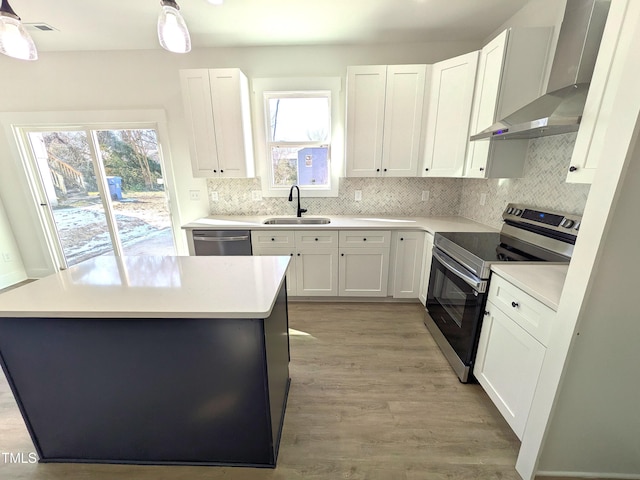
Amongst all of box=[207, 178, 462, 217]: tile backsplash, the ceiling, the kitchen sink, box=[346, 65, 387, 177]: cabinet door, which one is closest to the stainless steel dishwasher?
Result: the kitchen sink

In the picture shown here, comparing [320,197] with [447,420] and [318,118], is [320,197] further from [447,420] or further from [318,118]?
[447,420]

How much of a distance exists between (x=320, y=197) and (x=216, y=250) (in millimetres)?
1353

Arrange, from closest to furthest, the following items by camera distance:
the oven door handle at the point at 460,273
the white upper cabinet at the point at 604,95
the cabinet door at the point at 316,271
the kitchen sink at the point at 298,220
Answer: the white upper cabinet at the point at 604,95 < the oven door handle at the point at 460,273 < the cabinet door at the point at 316,271 < the kitchen sink at the point at 298,220

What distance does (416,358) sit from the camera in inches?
82.0

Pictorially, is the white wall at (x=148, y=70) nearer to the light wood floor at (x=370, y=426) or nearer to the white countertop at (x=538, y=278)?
the white countertop at (x=538, y=278)

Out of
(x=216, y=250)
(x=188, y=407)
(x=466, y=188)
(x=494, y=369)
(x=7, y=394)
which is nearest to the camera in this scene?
(x=188, y=407)

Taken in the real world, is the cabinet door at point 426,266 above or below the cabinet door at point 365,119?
below

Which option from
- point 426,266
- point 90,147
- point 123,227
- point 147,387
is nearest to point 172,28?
point 147,387

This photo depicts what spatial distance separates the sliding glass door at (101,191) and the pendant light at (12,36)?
1.95 m

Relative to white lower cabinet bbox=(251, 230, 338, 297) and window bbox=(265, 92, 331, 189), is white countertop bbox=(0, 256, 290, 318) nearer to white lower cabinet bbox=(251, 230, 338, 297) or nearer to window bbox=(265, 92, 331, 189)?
white lower cabinet bbox=(251, 230, 338, 297)

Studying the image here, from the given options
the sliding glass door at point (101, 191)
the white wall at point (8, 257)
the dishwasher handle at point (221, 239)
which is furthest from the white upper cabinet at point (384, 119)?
the white wall at point (8, 257)

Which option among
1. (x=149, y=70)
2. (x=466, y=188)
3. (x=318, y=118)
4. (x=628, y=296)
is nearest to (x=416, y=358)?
(x=628, y=296)

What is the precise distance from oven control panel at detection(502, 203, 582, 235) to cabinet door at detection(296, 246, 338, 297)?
5.16 feet

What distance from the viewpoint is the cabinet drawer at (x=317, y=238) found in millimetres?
2684
